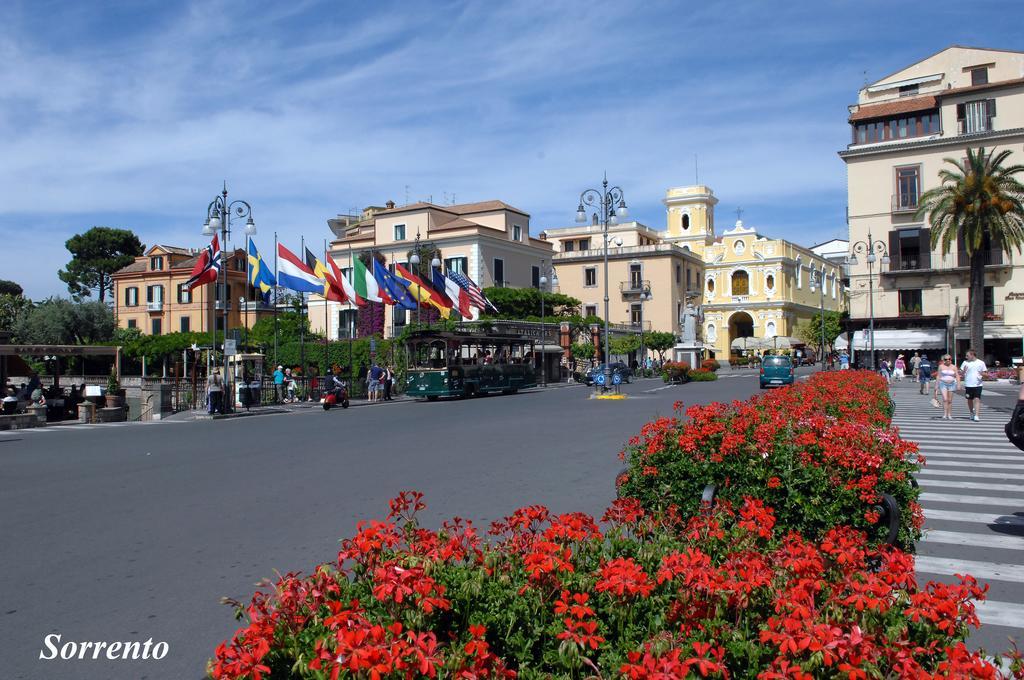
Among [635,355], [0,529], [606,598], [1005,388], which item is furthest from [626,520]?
[635,355]

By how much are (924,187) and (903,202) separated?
4.89ft

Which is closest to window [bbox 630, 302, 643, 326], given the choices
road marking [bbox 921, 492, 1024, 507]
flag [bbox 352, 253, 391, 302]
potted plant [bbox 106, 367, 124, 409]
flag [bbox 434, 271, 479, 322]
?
flag [bbox 434, 271, 479, 322]

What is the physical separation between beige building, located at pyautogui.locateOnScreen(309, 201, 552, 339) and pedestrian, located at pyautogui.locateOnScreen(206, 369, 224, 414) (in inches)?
1039

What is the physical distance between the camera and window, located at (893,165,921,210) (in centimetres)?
4925

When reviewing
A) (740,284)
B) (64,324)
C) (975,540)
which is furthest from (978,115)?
(64,324)

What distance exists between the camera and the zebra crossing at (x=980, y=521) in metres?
5.67

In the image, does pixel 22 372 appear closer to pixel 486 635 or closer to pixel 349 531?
pixel 349 531

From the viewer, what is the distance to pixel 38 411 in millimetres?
25047

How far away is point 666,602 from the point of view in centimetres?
303

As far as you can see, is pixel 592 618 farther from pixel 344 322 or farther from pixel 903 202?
pixel 344 322

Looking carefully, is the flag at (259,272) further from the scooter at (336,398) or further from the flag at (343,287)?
the scooter at (336,398)

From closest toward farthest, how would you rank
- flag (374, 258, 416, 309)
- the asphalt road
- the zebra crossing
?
1. the asphalt road
2. the zebra crossing
3. flag (374, 258, 416, 309)

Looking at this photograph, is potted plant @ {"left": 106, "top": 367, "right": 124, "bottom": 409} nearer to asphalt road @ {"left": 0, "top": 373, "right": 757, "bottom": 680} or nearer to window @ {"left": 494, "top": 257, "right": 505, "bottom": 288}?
asphalt road @ {"left": 0, "top": 373, "right": 757, "bottom": 680}

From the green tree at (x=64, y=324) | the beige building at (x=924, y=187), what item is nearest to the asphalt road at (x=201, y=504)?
the beige building at (x=924, y=187)
